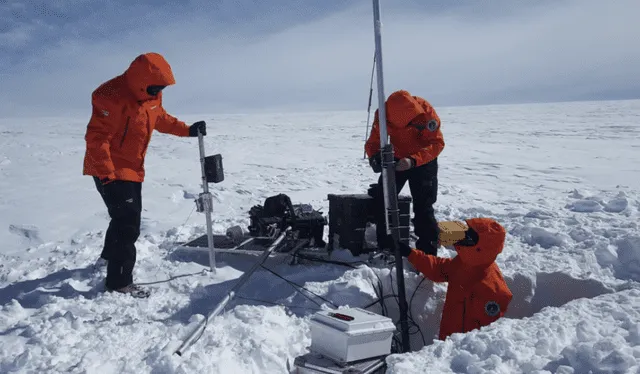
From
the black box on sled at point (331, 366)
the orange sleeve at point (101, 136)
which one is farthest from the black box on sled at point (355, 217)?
the orange sleeve at point (101, 136)

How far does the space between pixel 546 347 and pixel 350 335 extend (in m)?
0.98

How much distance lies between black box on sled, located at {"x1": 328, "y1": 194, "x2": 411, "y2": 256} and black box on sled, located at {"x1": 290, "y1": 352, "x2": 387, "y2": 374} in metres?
1.92

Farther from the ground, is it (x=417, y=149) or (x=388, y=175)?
(x=417, y=149)

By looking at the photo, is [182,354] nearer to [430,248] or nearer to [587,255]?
[430,248]

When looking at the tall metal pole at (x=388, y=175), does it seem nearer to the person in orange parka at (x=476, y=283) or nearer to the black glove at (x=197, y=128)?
the person in orange parka at (x=476, y=283)

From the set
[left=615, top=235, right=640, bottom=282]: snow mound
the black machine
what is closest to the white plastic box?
the black machine

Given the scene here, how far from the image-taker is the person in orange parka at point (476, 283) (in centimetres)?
343

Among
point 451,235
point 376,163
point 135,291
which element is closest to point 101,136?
point 135,291

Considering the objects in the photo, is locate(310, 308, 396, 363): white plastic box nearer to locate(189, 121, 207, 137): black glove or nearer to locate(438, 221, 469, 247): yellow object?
locate(438, 221, 469, 247): yellow object

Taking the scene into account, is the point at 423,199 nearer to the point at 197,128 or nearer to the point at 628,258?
the point at 197,128

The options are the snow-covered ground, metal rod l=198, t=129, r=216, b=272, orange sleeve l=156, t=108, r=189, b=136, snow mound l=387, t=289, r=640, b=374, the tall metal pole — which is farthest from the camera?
orange sleeve l=156, t=108, r=189, b=136

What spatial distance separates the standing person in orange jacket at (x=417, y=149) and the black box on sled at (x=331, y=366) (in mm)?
1813

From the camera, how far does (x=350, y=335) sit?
7.93ft

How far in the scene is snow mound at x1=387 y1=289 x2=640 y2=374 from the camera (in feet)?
6.74
